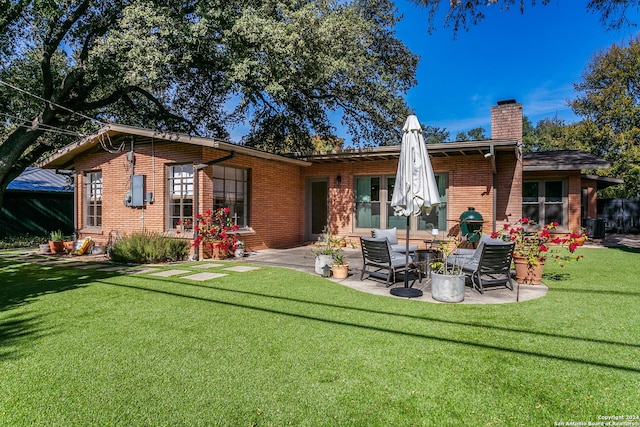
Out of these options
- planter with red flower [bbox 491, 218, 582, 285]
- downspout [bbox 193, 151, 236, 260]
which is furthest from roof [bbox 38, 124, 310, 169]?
planter with red flower [bbox 491, 218, 582, 285]

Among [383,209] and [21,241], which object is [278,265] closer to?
[383,209]

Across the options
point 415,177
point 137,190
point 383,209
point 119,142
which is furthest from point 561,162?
point 119,142

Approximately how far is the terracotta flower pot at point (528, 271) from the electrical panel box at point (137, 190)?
9923mm

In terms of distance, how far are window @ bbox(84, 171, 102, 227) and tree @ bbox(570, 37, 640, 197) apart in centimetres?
2767

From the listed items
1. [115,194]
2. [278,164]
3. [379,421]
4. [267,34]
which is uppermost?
[267,34]

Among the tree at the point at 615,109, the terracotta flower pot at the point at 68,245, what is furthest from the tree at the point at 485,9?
the tree at the point at 615,109

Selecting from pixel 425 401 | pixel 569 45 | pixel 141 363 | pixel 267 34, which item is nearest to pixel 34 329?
pixel 141 363

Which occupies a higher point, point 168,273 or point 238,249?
point 238,249

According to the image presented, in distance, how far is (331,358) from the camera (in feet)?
11.3

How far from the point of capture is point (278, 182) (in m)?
12.4

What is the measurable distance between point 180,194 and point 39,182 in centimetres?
1165

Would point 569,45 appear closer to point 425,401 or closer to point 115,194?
point 425,401

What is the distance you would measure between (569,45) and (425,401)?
1463cm

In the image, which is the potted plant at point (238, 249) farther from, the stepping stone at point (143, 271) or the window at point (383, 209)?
the window at point (383, 209)
